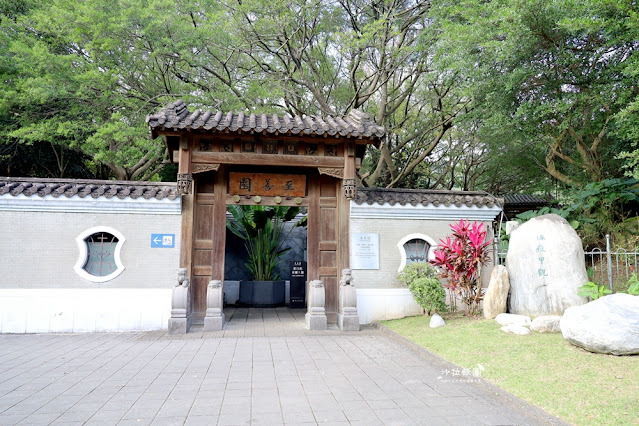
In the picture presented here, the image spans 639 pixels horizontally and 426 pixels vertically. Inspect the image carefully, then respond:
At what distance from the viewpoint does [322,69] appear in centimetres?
1477

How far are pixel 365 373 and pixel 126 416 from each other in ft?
8.61

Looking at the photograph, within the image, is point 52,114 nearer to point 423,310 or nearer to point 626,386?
point 423,310

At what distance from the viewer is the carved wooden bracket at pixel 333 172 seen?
817 centimetres

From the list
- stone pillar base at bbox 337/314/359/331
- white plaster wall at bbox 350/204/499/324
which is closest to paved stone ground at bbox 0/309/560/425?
stone pillar base at bbox 337/314/359/331

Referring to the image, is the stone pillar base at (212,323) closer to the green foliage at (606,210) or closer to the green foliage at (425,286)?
the green foliage at (425,286)

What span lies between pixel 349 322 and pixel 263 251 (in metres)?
4.17

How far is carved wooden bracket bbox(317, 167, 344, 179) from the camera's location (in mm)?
8172

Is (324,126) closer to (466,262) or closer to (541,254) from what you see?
(466,262)

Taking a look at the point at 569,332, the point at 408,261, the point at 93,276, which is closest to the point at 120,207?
the point at 93,276

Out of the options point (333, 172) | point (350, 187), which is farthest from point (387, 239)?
point (333, 172)

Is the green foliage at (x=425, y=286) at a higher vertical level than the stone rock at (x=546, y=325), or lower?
higher

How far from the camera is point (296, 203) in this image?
8.66 metres

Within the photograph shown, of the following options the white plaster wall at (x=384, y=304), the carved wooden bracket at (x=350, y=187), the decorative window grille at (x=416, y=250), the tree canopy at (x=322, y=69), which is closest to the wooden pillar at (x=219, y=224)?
the carved wooden bracket at (x=350, y=187)

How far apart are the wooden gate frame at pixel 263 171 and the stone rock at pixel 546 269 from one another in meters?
3.17
